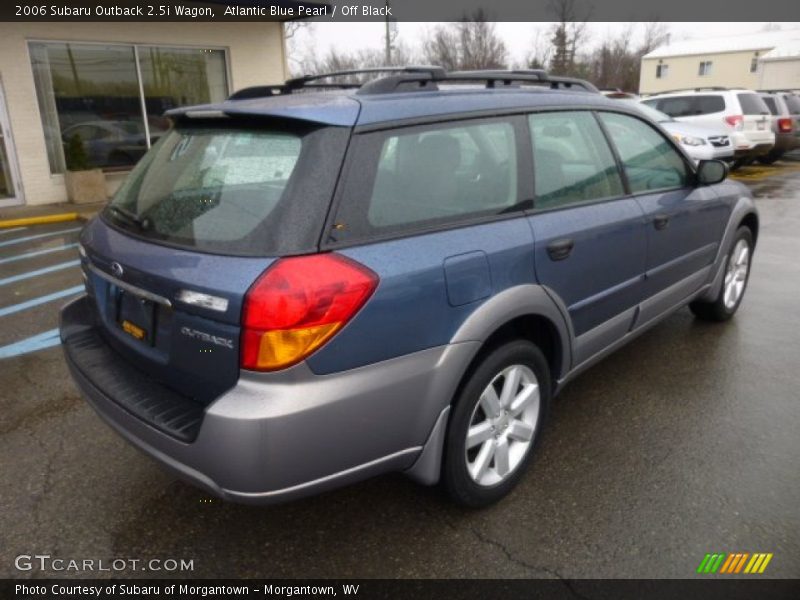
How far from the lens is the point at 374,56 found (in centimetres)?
5784

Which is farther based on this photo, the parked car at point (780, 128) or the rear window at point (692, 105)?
the parked car at point (780, 128)

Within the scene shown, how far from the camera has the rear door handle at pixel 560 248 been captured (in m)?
2.66

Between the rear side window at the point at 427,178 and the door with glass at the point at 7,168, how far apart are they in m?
10.0

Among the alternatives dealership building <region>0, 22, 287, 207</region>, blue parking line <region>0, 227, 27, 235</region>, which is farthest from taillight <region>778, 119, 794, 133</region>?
blue parking line <region>0, 227, 27, 235</region>

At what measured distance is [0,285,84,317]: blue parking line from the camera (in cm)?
517

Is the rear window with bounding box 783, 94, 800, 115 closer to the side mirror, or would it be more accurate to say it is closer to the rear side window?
the side mirror

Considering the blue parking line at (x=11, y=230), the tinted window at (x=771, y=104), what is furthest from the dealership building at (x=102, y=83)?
the tinted window at (x=771, y=104)

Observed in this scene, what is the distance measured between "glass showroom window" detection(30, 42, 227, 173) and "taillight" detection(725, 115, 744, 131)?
11.0 m

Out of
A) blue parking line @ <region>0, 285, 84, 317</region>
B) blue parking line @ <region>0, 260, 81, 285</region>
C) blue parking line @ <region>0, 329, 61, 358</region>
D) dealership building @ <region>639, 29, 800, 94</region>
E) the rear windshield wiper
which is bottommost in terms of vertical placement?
blue parking line @ <region>0, 260, 81, 285</region>

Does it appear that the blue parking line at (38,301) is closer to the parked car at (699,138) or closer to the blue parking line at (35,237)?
the blue parking line at (35,237)

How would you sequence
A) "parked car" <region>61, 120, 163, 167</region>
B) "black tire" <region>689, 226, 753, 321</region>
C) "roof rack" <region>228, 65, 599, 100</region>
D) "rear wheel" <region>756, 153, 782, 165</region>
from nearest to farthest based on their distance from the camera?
"roof rack" <region>228, 65, 599, 100</region> → "black tire" <region>689, 226, 753, 321</region> → "parked car" <region>61, 120, 163, 167</region> → "rear wheel" <region>756, 153, 782, 165</region>

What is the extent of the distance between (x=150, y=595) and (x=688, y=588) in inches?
75.8

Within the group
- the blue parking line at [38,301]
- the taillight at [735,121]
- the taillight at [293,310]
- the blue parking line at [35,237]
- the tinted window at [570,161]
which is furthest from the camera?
the taillight at [735,121]

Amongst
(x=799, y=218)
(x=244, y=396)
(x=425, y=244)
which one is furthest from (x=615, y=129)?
(x=799, y=218)
